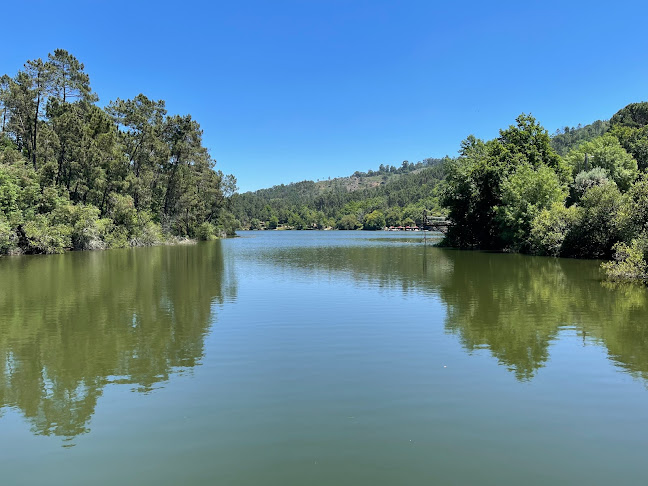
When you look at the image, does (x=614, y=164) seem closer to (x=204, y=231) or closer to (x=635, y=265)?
(x=635, y=265)

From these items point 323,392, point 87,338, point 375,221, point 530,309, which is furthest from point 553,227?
point 375,221

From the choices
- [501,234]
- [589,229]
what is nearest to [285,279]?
[589,229]

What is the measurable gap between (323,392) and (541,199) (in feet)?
140

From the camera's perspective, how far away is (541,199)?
4469 centimetres

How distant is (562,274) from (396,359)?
21.2 metres

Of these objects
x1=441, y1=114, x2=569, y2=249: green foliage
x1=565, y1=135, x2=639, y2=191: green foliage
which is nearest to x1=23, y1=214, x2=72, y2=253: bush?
x1=441, y1=114, x2=569, y2=249: green foliage

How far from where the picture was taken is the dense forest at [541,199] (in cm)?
3406

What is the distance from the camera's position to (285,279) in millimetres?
25781

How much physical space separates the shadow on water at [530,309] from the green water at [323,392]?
10 cm

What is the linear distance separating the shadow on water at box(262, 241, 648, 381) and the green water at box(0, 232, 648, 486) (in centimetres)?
10

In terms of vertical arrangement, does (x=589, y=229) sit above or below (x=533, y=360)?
above

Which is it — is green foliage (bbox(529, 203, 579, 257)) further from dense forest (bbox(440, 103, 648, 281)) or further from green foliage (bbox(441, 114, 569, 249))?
green foliage (bbox(441, 114, 569, 249))

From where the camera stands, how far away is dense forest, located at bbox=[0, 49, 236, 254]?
43.4 meters

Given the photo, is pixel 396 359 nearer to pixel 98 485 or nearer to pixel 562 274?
pixel 98 485
